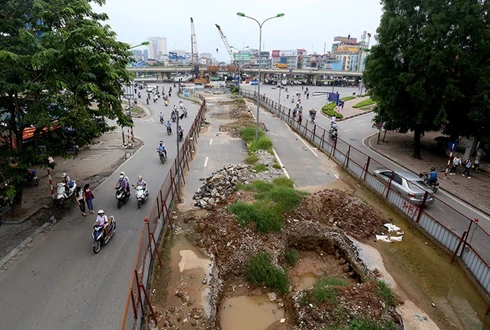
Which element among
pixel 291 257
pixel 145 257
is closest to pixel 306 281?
pixel 291 257

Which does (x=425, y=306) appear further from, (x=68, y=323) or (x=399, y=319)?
(x=68, y=323)

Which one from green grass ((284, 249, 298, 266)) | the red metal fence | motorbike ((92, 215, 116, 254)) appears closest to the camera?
the red metal fence

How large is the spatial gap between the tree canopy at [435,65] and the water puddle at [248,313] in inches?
710

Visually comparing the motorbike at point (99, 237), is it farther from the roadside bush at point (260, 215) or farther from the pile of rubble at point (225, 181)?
the roadside bush at point (260, 215)

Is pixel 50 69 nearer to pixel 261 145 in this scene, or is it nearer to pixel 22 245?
pixel 22 245

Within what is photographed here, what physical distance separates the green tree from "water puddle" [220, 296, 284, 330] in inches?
345

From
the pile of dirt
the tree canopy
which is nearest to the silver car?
the pile of dirt

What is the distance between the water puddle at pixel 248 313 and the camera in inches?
359

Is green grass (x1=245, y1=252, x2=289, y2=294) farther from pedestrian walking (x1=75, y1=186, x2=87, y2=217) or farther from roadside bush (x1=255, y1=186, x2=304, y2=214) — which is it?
pedestrian walking (x1=75, y1=186, x2=87, y2=217)

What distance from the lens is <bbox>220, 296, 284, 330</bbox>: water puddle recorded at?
359 inches

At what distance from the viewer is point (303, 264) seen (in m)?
12.1

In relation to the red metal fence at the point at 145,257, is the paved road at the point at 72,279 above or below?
below

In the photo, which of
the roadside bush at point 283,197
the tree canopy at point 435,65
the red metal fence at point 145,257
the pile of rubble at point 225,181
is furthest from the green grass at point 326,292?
the tree canopy at point 435,65

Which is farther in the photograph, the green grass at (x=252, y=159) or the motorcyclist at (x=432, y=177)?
the green grass at (x=252, y=159)
